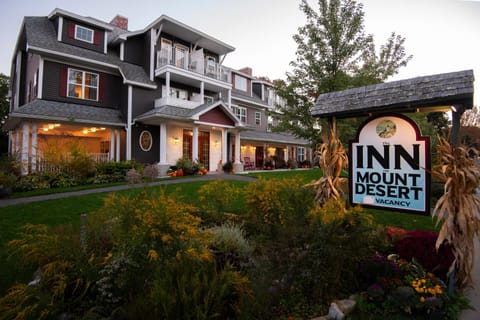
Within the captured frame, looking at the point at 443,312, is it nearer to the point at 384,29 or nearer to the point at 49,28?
the point at 384,29

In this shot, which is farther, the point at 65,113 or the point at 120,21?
the point at 120,21

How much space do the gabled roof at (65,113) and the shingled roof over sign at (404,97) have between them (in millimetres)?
12327

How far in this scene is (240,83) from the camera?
24172mm

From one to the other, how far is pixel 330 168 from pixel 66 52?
1455cm

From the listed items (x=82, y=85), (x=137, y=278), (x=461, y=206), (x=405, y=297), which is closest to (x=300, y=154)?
(x=82, y=85)

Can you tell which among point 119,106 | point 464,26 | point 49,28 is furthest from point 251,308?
point 49,28

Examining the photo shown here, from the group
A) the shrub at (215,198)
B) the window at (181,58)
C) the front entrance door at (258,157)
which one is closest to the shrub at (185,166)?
the window at (181,58)

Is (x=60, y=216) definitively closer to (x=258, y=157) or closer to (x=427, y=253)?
(x=427, y=253)

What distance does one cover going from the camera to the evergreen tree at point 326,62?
9.72 metres

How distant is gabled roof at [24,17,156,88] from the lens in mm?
12281

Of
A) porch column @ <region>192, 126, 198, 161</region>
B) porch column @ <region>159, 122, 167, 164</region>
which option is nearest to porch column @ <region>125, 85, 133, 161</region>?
porch column @ <region>159, 122, 167, 164</region>

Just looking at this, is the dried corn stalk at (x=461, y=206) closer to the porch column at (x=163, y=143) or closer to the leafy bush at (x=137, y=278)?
the leafy bush at (x=137, y=278)

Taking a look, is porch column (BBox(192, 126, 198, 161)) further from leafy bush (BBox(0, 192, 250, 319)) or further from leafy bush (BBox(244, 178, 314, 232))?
leafy bush (BBox(0, 192, 250, 319))

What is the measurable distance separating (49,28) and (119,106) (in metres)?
5.41
